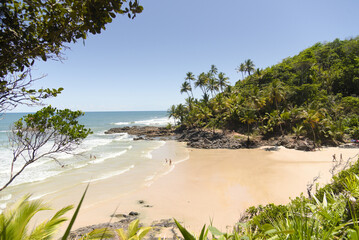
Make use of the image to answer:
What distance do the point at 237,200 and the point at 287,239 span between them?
857 cm

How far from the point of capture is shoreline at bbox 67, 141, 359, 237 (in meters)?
9.04

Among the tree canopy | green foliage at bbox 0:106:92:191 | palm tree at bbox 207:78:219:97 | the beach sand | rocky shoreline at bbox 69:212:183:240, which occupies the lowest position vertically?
the beach sand

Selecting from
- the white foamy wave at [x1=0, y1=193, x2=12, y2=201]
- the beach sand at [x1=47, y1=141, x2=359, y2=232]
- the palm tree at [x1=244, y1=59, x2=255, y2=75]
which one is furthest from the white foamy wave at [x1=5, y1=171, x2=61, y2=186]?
the palm tree at [x1=244, y1=59, x2=255, y2=75]

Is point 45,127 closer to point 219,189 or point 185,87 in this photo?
point 219,189

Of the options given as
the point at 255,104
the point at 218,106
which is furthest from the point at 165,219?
the point at 218,106

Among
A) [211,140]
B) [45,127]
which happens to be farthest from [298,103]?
[45,127]

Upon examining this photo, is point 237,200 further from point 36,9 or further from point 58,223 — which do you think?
point 36,9

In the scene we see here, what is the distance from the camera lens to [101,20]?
9.80 ft

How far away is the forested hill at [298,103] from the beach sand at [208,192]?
873 cm

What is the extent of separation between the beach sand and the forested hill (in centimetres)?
873

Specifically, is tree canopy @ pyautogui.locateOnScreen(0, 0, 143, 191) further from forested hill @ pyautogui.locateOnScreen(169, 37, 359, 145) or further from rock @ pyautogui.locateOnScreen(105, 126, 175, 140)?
rock @ pyautogui.locateOnScreen(105, 126, 175, 140)

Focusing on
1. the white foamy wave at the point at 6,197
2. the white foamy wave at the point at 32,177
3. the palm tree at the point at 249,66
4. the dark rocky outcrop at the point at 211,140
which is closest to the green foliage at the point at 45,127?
the white foamy wave at the point at 6,197

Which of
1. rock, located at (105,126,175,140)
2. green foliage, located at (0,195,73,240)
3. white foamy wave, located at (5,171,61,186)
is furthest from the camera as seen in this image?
rock, located at (105,126,175,140)

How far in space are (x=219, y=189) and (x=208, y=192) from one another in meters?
0.86
